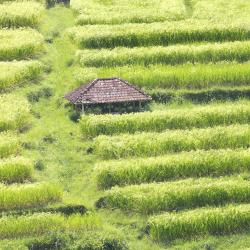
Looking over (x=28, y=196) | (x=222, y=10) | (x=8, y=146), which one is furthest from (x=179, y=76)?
(x=28, y=196)

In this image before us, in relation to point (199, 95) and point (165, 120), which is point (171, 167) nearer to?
point (165, 120)

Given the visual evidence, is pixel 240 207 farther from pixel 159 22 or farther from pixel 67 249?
pixel 159 22

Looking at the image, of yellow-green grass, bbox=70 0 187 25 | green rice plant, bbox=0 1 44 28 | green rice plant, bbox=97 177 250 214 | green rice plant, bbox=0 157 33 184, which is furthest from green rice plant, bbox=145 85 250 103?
green rice plant, bbox=0 1 44 28

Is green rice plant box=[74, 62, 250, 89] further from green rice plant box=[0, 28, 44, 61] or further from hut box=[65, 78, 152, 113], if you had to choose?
green rice plant box=[0, 28, 44, 61]

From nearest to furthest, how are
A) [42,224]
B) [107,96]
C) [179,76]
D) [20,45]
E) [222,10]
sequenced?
[42,224] < [107,96] < [179,76] < [20,45] < [222,10]

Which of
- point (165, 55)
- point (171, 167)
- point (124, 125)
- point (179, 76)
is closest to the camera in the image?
point (171, 167)

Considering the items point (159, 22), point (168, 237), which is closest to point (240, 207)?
point (168, 237)

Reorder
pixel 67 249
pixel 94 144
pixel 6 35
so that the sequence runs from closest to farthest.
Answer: pixel 67 249 < pixel 94 144 < pixel 6 35
